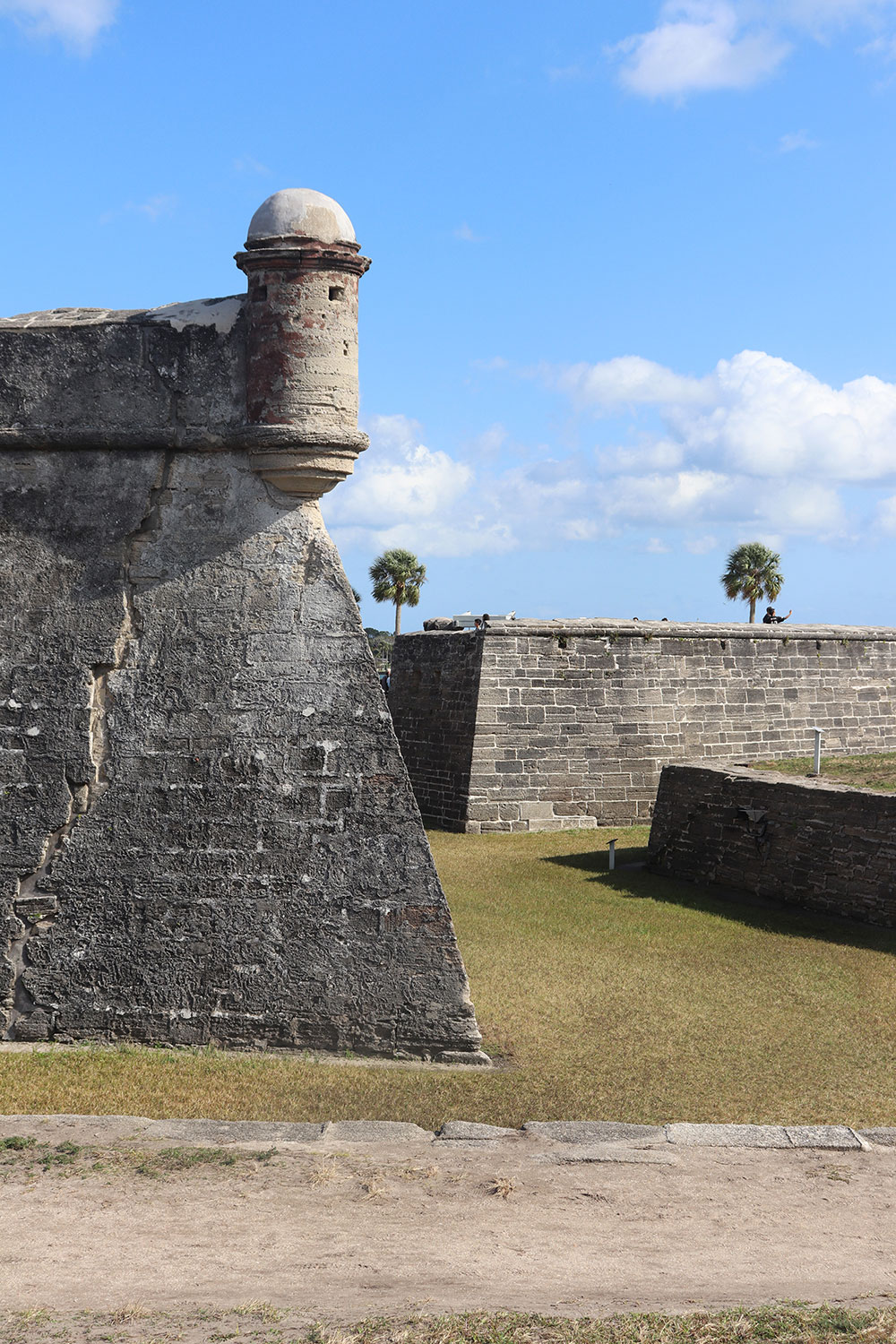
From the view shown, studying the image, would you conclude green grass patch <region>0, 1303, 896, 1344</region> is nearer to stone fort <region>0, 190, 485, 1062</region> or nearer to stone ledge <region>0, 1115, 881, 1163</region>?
stone ledge <region>0, 1115, 881, 1163</region>

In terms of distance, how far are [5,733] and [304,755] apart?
1707mm

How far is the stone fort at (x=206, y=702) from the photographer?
6.45 m

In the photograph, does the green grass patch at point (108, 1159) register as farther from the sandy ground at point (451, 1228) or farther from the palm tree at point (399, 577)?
the palm tree at point (399, 577)

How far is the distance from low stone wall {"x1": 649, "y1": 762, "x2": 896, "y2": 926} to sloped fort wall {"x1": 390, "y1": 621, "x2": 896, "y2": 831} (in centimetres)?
380

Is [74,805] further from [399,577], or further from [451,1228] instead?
[399,577]

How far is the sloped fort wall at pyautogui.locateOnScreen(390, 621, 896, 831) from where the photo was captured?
17094 millimetres

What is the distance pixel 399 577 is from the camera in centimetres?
4309

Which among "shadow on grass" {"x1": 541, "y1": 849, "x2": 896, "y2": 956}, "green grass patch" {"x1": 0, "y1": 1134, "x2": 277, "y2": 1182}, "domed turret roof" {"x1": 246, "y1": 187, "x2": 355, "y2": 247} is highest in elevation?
"domed turret roof" {"x1": 246, "y1": 187, "x2": 355, "y2": 247}

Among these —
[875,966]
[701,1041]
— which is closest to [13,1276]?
[701,1041]

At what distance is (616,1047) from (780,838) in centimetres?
524

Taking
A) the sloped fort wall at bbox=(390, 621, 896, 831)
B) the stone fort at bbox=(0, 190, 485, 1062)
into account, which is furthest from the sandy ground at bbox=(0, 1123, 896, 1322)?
the sloped fort wall at bbox=(390, 621, 896, 831)

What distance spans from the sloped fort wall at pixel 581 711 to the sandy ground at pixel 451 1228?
38.5ft

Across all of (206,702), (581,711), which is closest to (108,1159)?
(206,702)

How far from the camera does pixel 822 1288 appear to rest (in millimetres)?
3889
